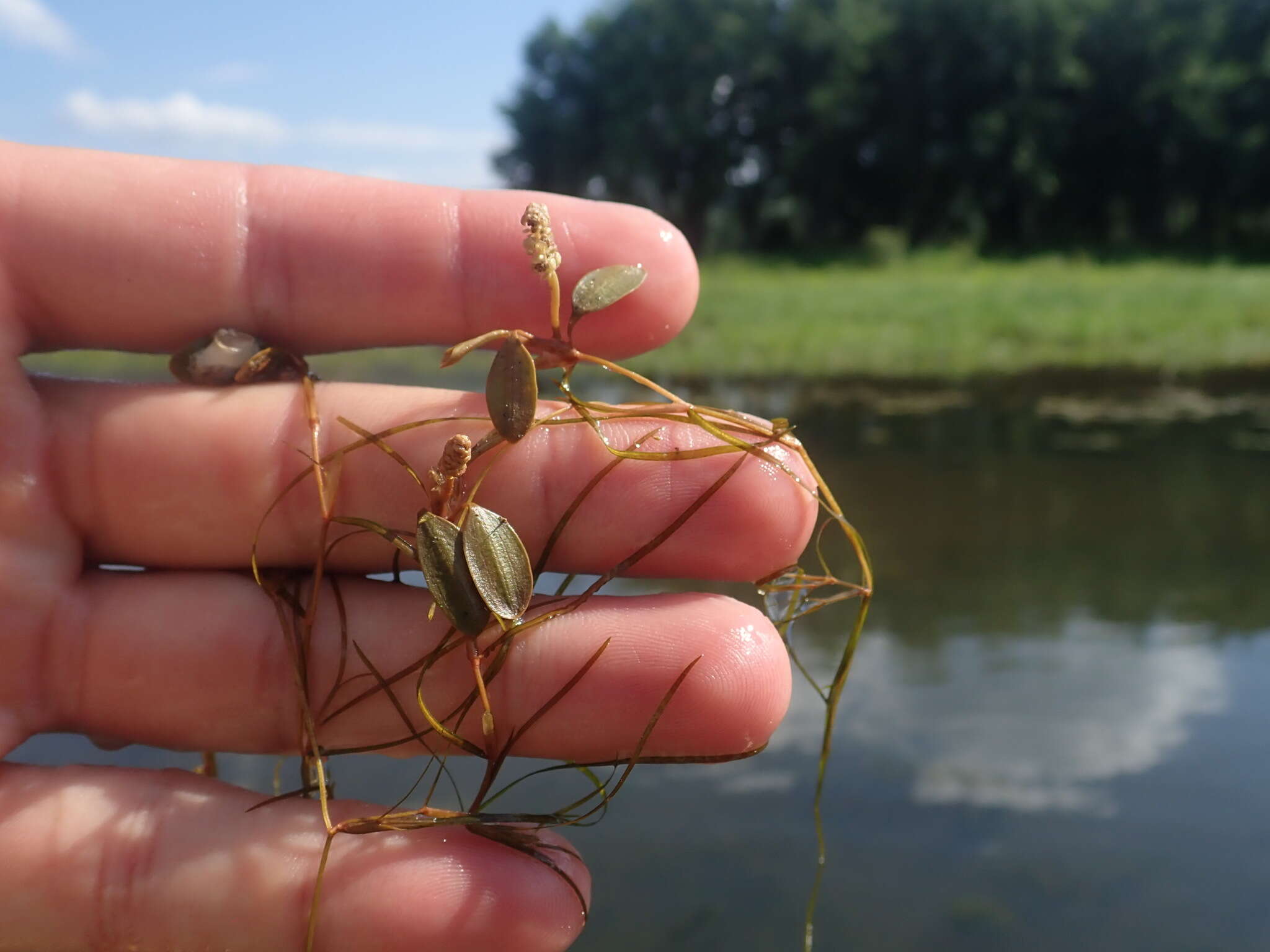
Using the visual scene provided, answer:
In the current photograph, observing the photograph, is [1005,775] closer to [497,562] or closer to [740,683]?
[740,683]

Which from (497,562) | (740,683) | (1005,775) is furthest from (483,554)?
(1005,775)

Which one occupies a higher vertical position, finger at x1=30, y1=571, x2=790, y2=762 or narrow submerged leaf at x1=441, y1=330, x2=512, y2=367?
narrow submerged leaf at x1=441, y1=330, x2=512, y2=367

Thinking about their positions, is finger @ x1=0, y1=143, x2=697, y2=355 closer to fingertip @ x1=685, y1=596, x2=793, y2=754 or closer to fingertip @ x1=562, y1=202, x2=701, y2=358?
fingertip @ x1=562, y1=202, x2=701, y2=358

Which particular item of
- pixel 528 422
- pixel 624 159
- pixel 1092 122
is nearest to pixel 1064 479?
pixel 528 422

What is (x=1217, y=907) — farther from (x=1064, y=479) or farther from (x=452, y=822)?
(x=1064, y=479)

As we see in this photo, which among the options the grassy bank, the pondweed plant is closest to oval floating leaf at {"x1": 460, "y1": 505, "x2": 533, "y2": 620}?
the pondweed plant
